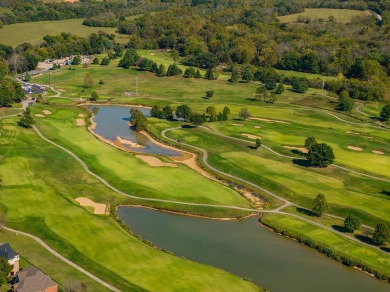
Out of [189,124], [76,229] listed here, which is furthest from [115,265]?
[189,124]

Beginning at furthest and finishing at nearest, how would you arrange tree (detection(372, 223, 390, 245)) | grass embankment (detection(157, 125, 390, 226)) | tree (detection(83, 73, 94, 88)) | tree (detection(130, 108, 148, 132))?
tree (detection(83, 73, 94, 88)) → tree (detection(130, 108, 148, 132)) → grass embankment (detection(157, 125, 390, 226)) → tree (detection(372, 223, 390, 245))

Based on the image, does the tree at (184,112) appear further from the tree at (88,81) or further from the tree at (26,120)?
the tree at (88,81)

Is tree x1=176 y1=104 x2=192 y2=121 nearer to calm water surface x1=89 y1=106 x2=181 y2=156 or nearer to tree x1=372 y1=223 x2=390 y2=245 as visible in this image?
calm water surface x1=89 y1=106 x2=181 y2=156

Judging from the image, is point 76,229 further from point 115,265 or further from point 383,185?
point 383,185

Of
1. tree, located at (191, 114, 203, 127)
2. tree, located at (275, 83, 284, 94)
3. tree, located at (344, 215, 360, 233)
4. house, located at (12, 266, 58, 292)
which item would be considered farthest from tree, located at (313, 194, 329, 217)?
tree, located at (275, 83, 284, 94)

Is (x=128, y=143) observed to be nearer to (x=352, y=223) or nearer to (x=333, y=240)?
(x=333, y=240)
